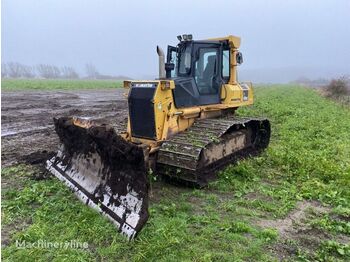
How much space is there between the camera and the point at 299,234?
4.86 m

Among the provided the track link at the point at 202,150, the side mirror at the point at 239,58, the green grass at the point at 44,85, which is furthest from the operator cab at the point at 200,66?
the green grass at the point at 44,85

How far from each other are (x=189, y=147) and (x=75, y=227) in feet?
7.60

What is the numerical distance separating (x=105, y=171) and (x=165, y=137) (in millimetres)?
1601

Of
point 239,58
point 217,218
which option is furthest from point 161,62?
point 217,218

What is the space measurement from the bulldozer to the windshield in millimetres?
22

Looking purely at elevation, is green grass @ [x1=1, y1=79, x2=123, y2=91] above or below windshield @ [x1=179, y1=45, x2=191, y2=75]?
below

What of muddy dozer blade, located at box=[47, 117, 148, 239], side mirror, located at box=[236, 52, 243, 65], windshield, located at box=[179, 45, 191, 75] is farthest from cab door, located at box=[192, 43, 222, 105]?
muddy dozer blade, located at box=[47, 117, 148, 239]

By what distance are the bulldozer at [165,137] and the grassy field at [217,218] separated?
28 cm

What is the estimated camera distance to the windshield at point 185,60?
26.0 feet

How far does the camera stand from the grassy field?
14.1 ft

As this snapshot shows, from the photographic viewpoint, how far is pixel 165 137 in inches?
267

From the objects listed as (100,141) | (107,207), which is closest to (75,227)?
(107,207)

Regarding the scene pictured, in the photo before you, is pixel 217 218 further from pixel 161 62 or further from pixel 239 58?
pixel 239 58

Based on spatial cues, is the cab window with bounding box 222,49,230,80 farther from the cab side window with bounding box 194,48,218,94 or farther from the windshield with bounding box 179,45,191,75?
the windshield with bounding box 179,45,191,75
